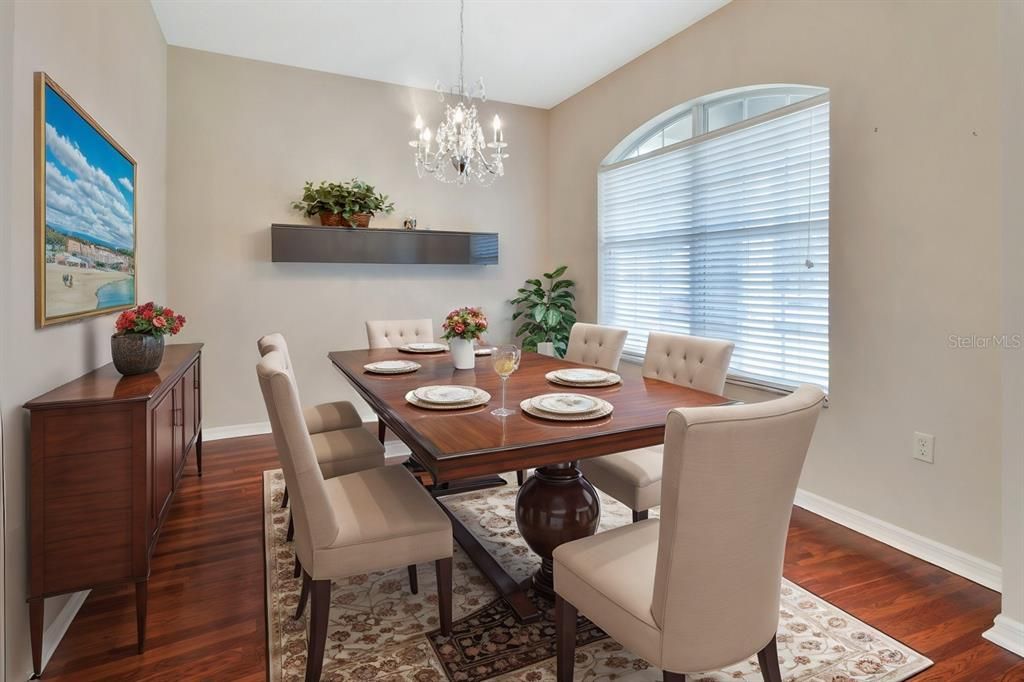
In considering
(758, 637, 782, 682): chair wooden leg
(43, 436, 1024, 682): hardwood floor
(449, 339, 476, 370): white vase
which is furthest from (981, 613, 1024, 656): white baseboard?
(449, 339, 476, 370): white vase

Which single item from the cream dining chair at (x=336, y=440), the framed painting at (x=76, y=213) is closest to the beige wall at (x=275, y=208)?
the framed painting at (x=76, y=213)

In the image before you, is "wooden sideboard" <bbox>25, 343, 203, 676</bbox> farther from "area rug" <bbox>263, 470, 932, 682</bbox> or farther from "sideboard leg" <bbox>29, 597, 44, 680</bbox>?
"area rug" <bbox>263, 470, 932, 682</bbox>

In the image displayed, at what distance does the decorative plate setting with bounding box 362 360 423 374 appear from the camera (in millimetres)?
2566

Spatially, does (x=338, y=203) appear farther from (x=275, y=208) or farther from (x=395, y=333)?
(x=395, y=333)

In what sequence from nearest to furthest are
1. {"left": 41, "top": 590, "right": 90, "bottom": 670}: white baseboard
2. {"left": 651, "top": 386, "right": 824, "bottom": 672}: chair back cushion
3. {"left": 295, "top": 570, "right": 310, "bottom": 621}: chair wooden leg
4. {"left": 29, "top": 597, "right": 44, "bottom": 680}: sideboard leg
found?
1. {"left": 651, "top": 386, "right": 824, "bottom": 672}: chair back cushion
2. {"left": 29, "top": 597, "right": 44, "bottom": 680}: sideboard leg
3. {"left": 41, "top": 590, "right": 90, "bottom": 670}: white baseboard
4. {"left": 295, "top": 570, "right": 310, "bottom": 621}: chair wooden leg

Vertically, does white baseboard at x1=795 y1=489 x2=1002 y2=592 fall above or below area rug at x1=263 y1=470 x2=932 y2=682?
above

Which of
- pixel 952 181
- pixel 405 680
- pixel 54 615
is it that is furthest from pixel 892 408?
pixel 54 615

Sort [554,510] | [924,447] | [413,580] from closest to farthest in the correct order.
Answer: [554,510], [413,580], [924,447]

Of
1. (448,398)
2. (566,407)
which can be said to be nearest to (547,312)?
(448,398)

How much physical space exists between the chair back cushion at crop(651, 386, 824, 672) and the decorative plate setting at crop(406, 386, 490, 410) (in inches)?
33.2

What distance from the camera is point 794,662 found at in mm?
1771

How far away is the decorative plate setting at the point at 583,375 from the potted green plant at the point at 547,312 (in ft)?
8.23

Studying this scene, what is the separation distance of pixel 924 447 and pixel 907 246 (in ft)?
3.02

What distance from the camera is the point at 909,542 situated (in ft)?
8.25
